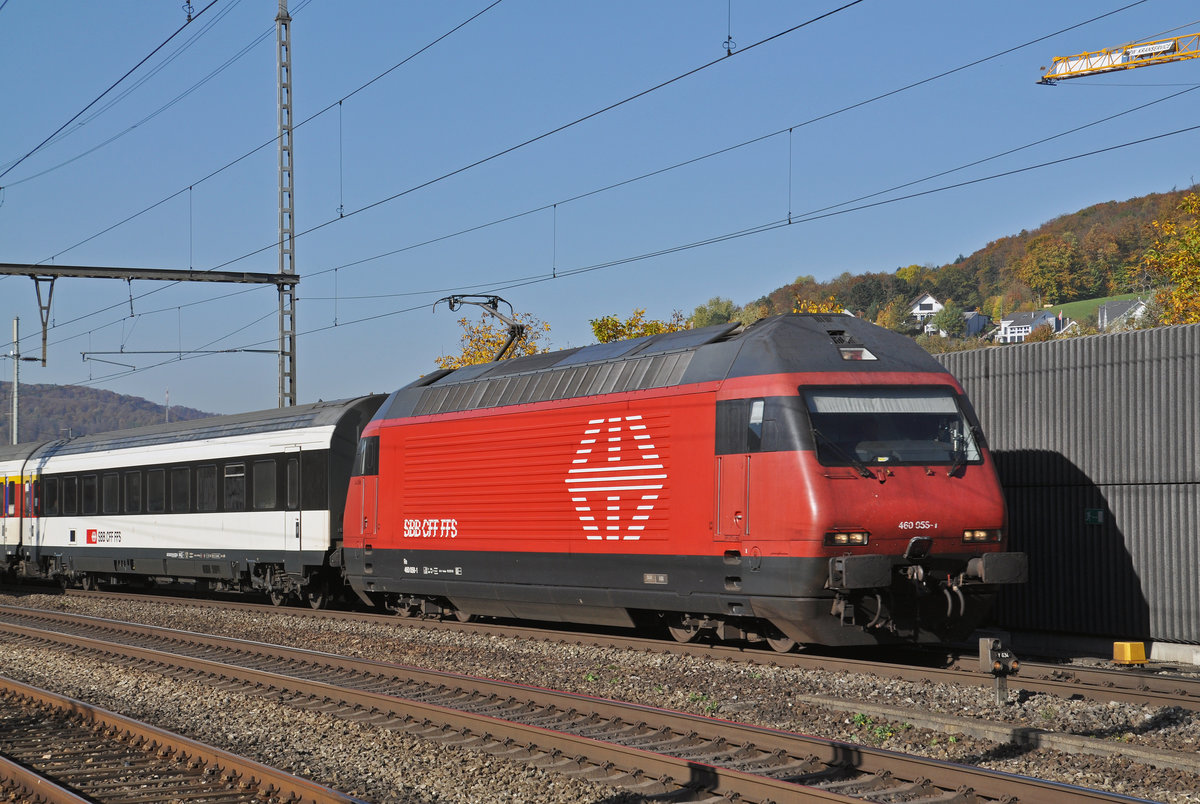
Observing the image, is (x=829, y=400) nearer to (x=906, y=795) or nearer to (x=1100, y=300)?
(x=906, y=795)

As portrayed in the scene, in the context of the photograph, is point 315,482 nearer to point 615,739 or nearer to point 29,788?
point 29,788

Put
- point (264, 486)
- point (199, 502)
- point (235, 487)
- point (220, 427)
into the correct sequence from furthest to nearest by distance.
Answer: point (220, 427) < point (199, 502) < point (235, 487) < point (264, 486)

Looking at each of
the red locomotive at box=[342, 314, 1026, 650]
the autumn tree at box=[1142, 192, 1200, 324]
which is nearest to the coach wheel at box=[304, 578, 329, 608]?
the red locomotive at box=[342, 314, 1026, 650]

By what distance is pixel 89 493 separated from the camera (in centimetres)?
2792

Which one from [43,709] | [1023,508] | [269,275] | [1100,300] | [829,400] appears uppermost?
[1100,300]

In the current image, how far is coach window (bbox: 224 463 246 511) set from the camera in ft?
73.8

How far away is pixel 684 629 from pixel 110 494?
17353 mm

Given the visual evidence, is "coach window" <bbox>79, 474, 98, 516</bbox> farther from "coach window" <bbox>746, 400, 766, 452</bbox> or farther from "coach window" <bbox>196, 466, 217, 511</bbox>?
"coach window" <bbox>746, 400, 766, 452</bbox>

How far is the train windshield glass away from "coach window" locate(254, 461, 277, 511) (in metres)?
12.5

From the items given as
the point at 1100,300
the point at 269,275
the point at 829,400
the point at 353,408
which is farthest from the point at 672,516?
the point at 1100,300

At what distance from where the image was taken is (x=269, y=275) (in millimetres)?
27141

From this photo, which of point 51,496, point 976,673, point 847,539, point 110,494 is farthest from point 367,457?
point 51,496

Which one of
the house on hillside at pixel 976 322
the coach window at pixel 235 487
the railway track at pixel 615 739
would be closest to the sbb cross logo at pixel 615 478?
the railway track at pixel 615 739

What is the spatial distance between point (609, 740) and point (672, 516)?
4590 mm
